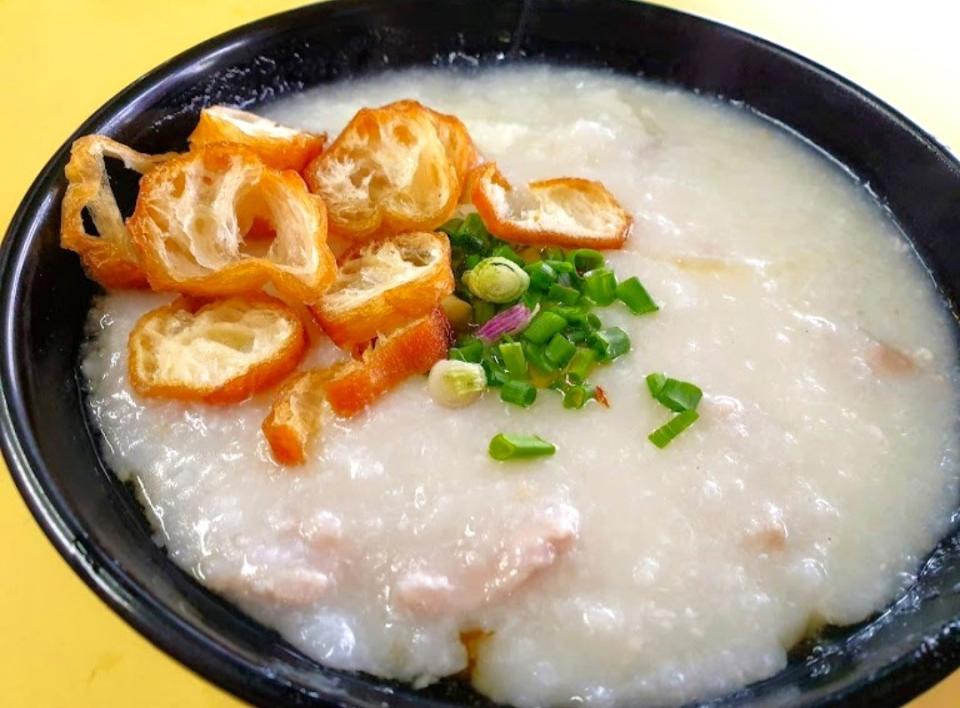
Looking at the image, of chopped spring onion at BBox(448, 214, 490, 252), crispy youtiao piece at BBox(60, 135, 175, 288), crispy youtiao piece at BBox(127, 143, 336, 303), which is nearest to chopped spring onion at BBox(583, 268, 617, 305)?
chopped spring onion at BBox(448, 214, 490, 252)

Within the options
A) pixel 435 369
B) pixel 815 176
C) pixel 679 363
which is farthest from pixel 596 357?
pixel 815 176

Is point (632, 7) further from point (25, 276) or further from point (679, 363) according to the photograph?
point (25, 276)

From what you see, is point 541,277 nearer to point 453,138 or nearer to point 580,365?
point 580,365

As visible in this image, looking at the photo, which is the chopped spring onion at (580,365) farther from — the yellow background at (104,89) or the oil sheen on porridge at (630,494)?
the yellow background at (104,89)

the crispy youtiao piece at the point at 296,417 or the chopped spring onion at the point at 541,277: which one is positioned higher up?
the chopped spring onion at the point at 541,277

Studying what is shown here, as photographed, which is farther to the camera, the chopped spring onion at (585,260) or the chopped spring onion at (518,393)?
the chopped spring onion at (585,260)

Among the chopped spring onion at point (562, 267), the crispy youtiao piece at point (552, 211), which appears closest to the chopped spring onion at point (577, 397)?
the chopped spring onion at point (562, 267)
